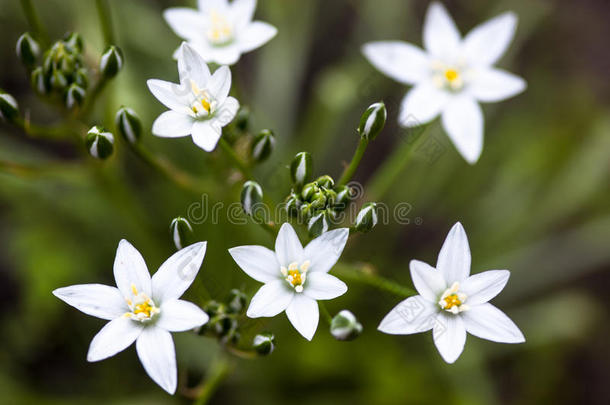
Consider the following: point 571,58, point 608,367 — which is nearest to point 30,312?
point 608,367

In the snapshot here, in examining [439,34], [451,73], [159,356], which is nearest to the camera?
[159,356]

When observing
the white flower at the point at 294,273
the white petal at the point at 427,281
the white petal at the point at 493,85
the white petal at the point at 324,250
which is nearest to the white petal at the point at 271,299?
the white flower at the point at 294,273

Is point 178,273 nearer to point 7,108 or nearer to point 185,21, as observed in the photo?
point 7,108

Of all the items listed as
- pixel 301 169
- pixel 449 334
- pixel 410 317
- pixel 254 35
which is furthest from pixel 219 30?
pixel 449 334

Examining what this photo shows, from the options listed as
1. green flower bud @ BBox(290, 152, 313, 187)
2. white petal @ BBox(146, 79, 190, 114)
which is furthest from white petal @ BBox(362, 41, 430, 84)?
white petal @ BBox(146, 79, 190, 114)

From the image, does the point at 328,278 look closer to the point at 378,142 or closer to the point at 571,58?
the point at 378,142

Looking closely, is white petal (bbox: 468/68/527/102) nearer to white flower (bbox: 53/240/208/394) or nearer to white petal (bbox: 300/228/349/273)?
white petal (bbox: 300/228/349/273)
